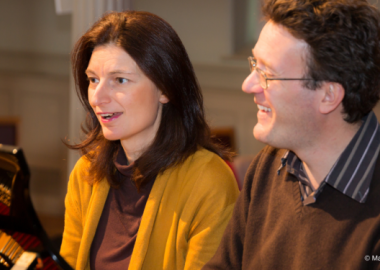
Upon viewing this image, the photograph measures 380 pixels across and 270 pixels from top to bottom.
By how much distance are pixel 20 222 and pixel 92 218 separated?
58 centimetres

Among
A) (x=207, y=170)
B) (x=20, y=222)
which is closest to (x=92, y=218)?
(x=207, y=170)

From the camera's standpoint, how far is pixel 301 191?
113 centimetres

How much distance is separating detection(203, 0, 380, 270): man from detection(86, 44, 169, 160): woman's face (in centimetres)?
40

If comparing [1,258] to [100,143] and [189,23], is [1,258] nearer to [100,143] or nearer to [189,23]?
[100,143]

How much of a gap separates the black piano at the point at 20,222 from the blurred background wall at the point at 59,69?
3393mm

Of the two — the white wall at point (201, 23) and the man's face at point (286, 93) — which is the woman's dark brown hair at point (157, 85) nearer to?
the man's face at point (286, 93)

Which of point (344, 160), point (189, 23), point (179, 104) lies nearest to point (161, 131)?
point (179, 104)

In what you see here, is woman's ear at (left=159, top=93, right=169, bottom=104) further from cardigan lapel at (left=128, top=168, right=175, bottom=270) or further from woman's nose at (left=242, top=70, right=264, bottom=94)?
woman's nose at (left=242, top=70, right=264, bottom=94)

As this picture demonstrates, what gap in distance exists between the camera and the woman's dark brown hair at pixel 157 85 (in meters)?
1.37

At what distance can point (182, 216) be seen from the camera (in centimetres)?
135

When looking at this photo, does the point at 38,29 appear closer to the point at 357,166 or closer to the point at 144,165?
the point at 144,165

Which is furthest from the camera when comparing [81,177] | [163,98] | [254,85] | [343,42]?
[81,177]

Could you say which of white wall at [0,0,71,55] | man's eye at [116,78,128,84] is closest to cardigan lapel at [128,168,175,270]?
man's eye at [116,78,128,84]

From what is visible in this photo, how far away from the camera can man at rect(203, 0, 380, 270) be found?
3.24ft
